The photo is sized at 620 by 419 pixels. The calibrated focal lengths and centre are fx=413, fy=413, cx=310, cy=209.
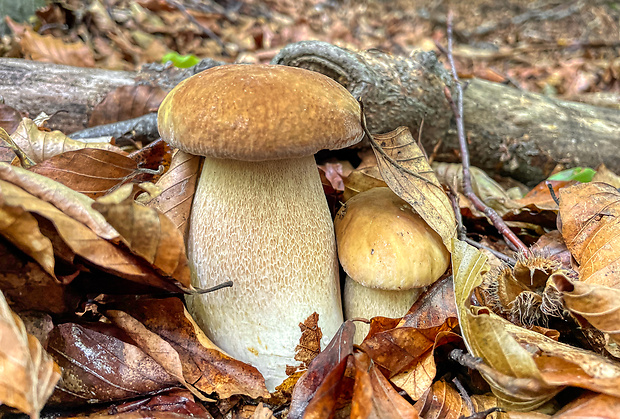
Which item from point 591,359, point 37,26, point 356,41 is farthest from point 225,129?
point 356,41

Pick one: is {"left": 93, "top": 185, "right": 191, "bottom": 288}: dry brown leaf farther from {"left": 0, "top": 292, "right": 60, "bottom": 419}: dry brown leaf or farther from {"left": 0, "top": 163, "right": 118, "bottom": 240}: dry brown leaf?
{"left": 0, "top": 292, "right": 60, "bottom": 419}: dry brown leaf

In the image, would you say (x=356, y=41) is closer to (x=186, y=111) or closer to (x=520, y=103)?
(x=520, y=103)

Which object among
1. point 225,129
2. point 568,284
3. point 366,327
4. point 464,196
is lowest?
point 366,327

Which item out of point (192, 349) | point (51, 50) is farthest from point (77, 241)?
point (51, 50)

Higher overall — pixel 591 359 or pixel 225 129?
pixel 225 129

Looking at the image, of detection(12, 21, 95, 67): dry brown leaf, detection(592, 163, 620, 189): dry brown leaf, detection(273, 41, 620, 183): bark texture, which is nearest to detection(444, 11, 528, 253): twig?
detection(273, 41, 620, 183): bark texture

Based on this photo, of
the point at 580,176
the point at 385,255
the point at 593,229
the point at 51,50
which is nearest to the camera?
the point at 385,255

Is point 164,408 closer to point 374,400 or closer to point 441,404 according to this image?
point 374,400
